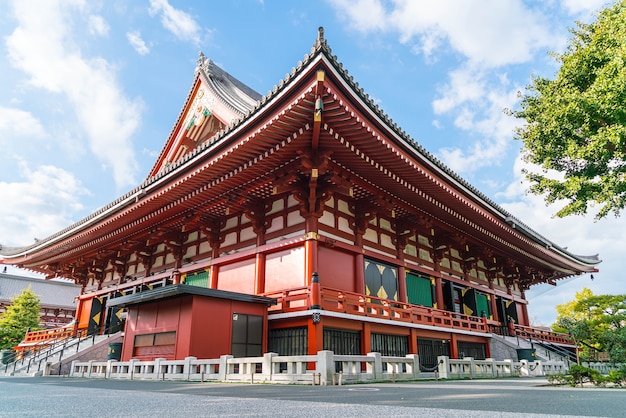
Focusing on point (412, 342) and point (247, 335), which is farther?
point (412, 342)

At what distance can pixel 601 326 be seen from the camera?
73.6ft

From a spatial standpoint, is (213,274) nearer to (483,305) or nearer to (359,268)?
(359,268)

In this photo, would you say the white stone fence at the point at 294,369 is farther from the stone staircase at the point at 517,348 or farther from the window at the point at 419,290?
the stone staircase at the point at 517,348

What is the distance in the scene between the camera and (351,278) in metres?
13.4

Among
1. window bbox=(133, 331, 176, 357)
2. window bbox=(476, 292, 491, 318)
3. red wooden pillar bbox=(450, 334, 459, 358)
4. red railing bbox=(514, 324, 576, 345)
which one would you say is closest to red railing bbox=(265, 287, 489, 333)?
red wooden pillar bbox=(450, 334, 459, 358)

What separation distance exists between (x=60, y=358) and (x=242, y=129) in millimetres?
12614

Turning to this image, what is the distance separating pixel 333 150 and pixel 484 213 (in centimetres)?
723

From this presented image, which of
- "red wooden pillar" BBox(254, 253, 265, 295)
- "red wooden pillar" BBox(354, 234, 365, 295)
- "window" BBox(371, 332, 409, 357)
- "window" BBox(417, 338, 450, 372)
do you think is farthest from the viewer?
"window" BBox(417, 338, 450, 372)

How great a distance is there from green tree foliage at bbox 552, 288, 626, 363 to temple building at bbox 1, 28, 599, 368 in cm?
298

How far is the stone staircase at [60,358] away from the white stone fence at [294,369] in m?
2.58

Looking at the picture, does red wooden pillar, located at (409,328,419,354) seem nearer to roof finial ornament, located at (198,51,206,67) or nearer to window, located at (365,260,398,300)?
window, located at (365,260,398,300)

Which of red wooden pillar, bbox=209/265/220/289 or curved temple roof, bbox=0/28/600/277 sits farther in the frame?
red wooden pillar, bbox=209/265/220/289

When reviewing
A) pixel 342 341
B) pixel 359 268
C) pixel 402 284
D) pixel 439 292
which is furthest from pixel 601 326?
pixel 342 341

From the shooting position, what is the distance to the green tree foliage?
1539 centimetres
